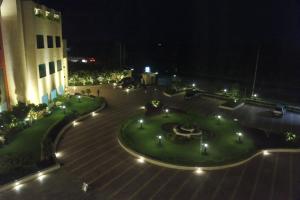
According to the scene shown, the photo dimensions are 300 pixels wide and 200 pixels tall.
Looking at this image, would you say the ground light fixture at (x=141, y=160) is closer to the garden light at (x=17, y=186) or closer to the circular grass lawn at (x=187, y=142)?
the circular grass lawn at (x=187, y=142)

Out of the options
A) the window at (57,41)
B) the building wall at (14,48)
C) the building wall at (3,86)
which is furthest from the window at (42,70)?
the window at (57,41)

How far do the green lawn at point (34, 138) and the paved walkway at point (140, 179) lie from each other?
221 centimetres

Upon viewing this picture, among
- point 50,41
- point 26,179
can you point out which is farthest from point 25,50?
point 26,179

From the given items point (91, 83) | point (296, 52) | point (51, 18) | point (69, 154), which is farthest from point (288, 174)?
point (296, 52)

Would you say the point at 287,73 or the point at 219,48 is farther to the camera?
the point at 219,48

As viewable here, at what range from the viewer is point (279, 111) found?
31.7 m

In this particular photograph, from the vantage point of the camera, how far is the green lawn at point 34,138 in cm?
2058

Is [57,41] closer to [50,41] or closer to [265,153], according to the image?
[50,41]

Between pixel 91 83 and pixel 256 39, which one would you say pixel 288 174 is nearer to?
pixel 91 83

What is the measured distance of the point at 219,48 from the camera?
94500 millimetres

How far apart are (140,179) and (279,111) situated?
22.1 meters

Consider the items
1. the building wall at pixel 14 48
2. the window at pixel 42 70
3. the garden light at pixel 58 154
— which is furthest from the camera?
the window at pixel 42 70

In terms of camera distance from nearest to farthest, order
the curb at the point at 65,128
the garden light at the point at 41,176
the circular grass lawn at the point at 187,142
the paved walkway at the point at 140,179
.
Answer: the paved walkway at the point at 140,179 < the garden light at the point at 41,176 < the circular grass lawn at the point at 187,142 < the curb at the point at 65,128

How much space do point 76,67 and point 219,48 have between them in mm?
58057
